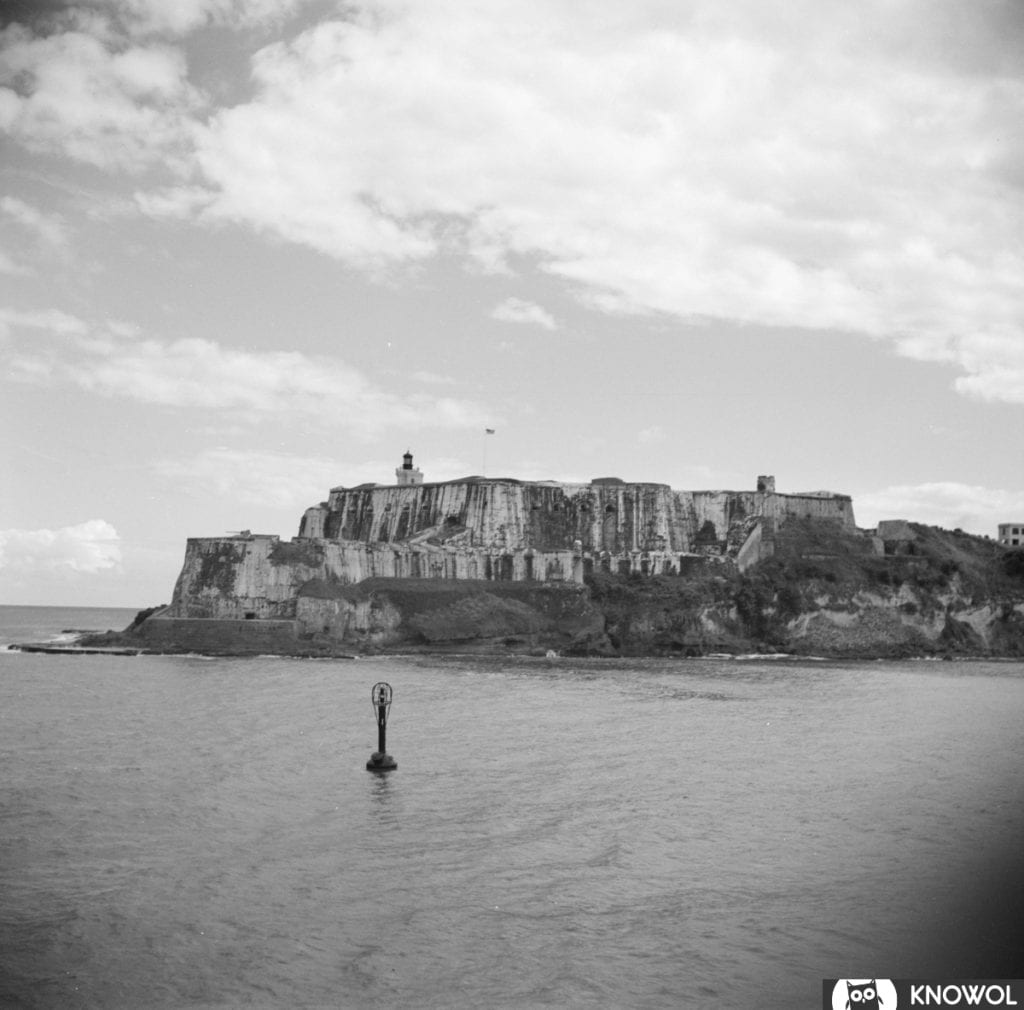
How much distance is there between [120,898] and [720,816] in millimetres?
10180

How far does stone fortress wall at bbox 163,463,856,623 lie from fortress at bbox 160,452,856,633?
0.22 ft

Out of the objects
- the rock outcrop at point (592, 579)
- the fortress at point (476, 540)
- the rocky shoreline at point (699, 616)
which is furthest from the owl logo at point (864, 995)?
the fortress at point (476, 540)

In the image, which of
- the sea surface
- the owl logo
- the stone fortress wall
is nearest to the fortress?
the stone fortress wall

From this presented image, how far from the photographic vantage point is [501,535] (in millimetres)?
74625

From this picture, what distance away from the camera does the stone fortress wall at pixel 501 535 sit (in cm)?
6288

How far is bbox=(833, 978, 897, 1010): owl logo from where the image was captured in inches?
432

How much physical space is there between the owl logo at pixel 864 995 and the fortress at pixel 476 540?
170 feet

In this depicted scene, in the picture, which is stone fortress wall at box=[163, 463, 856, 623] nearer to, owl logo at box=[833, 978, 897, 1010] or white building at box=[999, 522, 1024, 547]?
white building at box=[999, 522, 1024, 547]

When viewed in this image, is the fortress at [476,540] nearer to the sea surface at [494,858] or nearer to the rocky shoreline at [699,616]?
the rocky shoreline at [699,616]

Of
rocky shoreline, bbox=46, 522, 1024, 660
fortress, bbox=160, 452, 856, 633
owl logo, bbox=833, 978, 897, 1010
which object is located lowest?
owl logo, bbox=833, 978, 897, 1010

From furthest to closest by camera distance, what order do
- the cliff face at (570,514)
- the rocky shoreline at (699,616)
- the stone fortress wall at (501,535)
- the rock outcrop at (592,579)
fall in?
the cliff face at (570,514) < the stone fortress wall at (501,535) < the rock outcrop at (592,579) < the rocky shoreline at (699,616)

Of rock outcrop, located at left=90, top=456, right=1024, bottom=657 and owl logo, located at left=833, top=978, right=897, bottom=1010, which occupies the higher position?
rock outcrop, located at left=90, top=456, right=1024, bottom=657

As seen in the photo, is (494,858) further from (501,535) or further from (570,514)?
(570,514)

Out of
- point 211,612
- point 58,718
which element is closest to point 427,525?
point 211,612
